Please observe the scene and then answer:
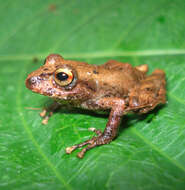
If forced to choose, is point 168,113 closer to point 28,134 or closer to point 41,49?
point 28,134

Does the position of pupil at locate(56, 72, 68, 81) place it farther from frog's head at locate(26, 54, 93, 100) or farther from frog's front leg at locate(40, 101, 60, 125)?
frog's front leg at locate(40, 101, 60, 125)

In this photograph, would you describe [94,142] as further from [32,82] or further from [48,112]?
[32,82]

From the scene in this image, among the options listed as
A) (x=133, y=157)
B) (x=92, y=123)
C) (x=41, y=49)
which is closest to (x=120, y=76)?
(x=92, y=123)

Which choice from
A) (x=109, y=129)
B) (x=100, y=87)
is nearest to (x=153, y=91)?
(x=100, y=87)

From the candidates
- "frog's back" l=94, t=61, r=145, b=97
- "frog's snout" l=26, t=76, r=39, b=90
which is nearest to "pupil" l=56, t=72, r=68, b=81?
"frog's snout" l=26, t=76, r=39, b=90

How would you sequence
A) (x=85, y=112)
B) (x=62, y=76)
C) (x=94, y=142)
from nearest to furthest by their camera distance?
(x=94, y=142), (x=62, y=76), (x=85, y=112)

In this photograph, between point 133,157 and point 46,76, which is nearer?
point 133,157
